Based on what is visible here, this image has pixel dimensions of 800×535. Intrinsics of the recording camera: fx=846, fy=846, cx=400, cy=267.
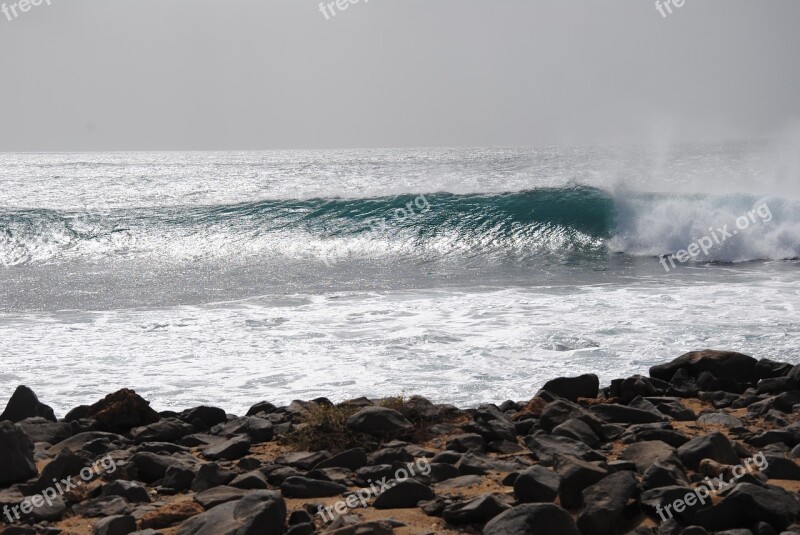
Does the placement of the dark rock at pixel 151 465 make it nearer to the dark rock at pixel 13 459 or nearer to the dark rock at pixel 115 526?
the dark rock at pixel 13 459

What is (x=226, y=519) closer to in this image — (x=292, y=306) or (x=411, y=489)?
(x=411, y=489)

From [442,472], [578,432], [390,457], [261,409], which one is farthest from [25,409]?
[578,432]

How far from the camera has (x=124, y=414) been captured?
6340 millimetres

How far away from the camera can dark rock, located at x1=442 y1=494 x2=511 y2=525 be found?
13.5 feet

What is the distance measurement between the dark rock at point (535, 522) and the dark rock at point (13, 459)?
9.59 ft

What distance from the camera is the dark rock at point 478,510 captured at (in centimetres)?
412

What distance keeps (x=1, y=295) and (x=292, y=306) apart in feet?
19.9

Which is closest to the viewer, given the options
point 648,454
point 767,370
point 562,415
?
point 648,454

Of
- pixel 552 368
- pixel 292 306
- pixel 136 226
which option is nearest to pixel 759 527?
pixel 552 368

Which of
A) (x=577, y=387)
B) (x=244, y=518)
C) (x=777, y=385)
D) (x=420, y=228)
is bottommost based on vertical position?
(x=777, y=385)

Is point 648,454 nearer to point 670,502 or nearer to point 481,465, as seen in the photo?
point 670,502

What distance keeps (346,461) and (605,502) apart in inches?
67.9

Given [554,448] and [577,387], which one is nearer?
[554,448]

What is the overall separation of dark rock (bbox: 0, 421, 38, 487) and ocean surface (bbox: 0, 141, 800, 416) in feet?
7.19
